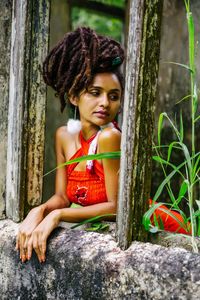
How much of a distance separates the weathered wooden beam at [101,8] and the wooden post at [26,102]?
10.5 feet

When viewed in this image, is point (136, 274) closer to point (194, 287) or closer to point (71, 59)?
point (194, 287)

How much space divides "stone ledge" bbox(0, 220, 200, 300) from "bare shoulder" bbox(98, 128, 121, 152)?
0.49 metres

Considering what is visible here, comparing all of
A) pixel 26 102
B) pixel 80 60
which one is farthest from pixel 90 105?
pixel 26 102

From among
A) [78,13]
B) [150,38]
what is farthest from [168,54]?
[78,13]

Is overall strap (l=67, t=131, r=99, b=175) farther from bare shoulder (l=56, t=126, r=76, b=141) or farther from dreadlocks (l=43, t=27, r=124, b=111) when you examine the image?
dreadlocks (l=43, t=27, r=124, b=111)

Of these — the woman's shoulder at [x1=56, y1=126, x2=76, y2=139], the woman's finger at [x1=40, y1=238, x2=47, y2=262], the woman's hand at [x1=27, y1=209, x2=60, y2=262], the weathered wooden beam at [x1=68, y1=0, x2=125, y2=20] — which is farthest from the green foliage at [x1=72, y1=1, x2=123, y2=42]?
the woman's finger at [x1=40, y1=238, x2=47, y2=262]

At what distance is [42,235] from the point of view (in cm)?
263

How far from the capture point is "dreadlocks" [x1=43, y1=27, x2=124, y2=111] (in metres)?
3.02

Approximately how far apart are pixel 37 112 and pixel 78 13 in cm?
618

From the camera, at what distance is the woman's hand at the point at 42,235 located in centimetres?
260

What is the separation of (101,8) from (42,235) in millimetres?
4177

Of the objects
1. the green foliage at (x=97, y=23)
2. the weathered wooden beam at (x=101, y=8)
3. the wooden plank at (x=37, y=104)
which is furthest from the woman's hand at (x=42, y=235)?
the green foliage at (x=97, y=23)

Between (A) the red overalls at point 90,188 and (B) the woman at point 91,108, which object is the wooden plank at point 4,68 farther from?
(A) the red overalls at point 90,188

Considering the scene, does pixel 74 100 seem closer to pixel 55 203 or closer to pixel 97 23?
pixel 55 203
